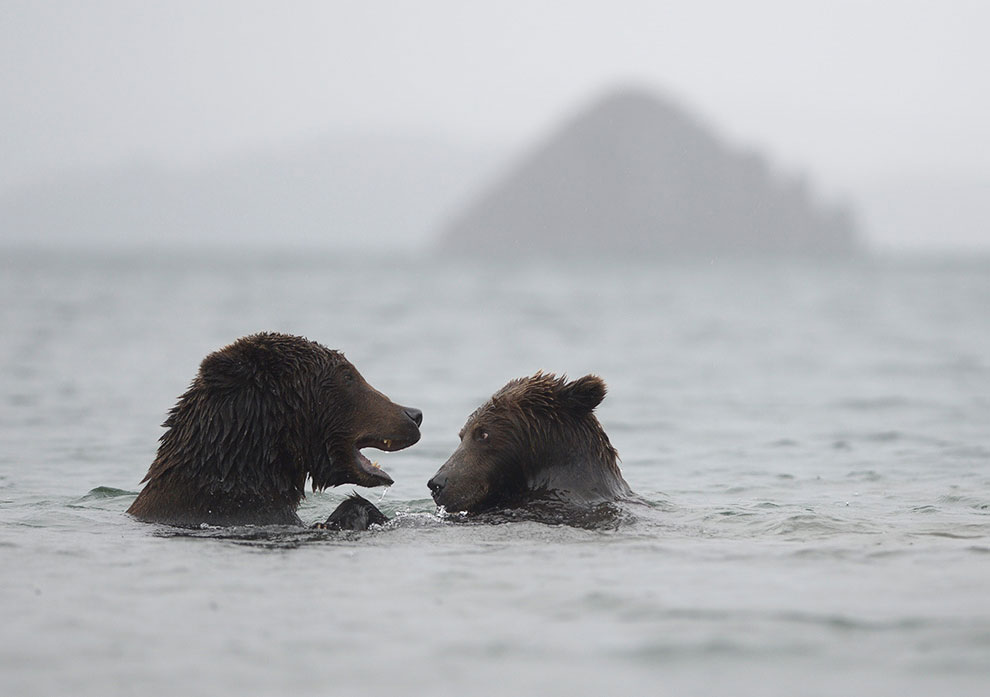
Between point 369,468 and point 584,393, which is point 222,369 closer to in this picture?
point 369,468

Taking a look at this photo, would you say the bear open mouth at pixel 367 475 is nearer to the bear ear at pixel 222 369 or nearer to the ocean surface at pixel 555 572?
the ocean surface at pixel 555 572

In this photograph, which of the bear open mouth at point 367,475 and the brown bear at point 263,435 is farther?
the bear open mouth at point 367,475

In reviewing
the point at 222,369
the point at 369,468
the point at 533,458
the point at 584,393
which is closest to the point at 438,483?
the point at 369,468

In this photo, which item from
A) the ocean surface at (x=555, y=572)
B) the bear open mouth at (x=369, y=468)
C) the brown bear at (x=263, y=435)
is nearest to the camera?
the ocean surface at (x=555, y=572)

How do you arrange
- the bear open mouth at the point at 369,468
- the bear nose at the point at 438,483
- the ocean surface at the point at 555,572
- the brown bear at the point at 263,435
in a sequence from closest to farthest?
1. the ocean surface at the point at 555,572
2. the brown bear at the point at 263,435
3. the bear open mouth at the point at 369,468
4. the bear nose at the point at 438,483

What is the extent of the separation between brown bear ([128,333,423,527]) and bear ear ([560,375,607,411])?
3.67 ft

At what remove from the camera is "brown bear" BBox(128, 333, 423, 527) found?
855 cm

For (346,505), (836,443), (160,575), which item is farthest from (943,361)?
(160,575)

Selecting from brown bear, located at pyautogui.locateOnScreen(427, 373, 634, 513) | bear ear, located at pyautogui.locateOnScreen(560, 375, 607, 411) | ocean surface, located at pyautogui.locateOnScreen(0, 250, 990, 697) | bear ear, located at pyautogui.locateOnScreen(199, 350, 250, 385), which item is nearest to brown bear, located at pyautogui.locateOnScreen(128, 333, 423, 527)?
bear ear, located at pyautogui.locateOnScreen(199, 350, 250, 385)

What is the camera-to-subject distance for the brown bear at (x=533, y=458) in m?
9.32

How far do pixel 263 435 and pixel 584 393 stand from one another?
2.26 meters

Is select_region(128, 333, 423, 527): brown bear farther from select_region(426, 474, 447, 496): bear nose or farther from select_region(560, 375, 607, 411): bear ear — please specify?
select_region(560, 375, 607, 411): bear ear

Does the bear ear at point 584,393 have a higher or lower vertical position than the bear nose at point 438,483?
higher

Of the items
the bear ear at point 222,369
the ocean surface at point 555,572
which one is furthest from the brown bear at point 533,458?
the bear ear at point 222,369
